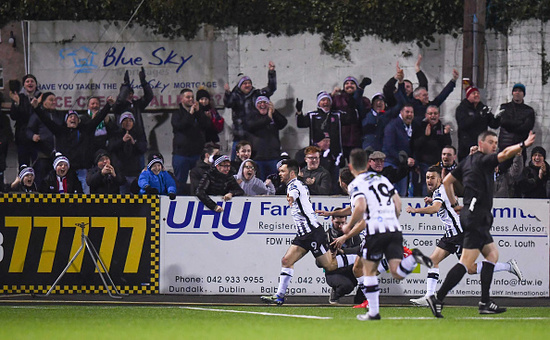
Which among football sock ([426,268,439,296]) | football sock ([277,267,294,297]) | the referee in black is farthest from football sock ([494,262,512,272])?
football sock ([277,267,294,297])

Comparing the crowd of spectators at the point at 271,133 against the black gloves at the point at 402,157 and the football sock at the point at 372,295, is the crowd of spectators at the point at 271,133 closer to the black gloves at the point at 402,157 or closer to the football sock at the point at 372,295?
the black gloves at the point at 402,157

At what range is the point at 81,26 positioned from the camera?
2066 cm

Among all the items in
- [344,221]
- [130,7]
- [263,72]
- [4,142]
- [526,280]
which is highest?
[130,7]

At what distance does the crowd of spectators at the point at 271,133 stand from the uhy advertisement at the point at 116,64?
6.38ft

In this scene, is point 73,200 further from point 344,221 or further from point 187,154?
point 344,221

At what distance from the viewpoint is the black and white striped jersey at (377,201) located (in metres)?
11.0

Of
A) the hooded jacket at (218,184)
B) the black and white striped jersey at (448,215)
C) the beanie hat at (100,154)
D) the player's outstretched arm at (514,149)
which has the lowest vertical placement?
the black and white striped jersey at (448,215)

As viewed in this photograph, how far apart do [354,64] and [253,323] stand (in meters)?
10.6

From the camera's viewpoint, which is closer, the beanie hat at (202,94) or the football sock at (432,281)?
the football sock at (432,281)

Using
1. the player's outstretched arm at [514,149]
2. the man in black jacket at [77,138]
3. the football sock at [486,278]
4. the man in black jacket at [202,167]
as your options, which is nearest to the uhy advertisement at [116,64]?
the man in black jacket at [77,138]

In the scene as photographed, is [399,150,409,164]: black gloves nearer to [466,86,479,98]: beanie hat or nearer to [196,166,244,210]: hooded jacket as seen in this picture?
[466,86,479,98]: beanie hat

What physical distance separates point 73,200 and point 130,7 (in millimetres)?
6598

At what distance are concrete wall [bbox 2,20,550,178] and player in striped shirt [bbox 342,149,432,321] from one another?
9347mm

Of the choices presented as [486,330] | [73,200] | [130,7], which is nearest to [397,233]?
[486,330]
